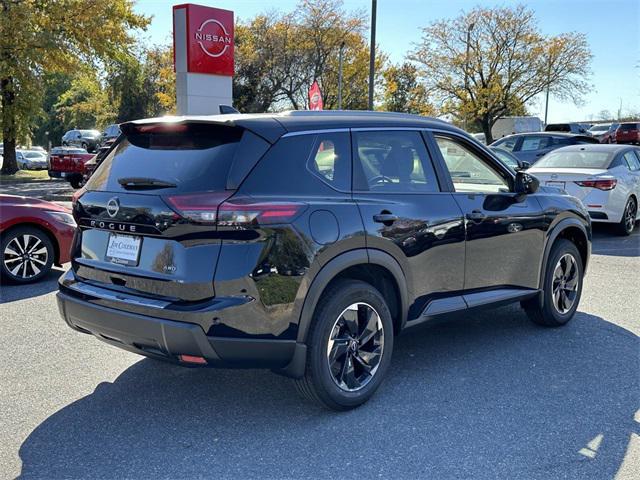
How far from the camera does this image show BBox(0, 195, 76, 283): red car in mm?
6809

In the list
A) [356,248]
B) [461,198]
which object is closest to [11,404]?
[356,248]

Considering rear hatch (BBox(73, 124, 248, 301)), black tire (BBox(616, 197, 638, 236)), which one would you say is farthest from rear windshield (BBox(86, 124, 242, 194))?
black tire (BBox(616, 197, 638, 236))

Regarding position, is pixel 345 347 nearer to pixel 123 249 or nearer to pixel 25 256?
pixel 123 249

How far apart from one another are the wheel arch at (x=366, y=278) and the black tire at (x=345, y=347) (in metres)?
0.08

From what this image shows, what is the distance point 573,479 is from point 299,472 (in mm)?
1349

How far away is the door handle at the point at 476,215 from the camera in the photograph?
14.5 ft

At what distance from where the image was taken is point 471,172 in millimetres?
4887

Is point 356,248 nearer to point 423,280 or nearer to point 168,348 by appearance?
point 423,280

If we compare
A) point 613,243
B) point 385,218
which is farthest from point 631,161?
point 385,218

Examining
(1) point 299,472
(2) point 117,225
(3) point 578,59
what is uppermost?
(3) point 578,59

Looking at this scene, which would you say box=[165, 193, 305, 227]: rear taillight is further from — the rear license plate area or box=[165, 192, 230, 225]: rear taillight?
the rear license plate area

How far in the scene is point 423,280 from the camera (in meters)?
4.13

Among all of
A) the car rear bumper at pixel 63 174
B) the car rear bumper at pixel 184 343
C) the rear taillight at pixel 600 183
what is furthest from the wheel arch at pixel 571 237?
the car rear bumper at pixel 63 174

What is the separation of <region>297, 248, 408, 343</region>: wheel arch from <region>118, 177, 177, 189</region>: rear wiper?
38.4 inches
